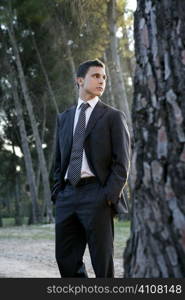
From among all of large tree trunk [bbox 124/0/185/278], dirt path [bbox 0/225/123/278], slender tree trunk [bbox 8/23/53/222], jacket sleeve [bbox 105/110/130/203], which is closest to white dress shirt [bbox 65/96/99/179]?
jacket sleeve [bbox 105/110/130/203]

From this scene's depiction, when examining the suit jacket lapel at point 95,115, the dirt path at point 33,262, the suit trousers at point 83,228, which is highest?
the suit jacket lapel at point 95,115

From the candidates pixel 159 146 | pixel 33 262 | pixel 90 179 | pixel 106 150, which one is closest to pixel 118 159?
pixel 106 150

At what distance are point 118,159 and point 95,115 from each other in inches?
15.5

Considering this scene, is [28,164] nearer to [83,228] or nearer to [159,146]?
[83,228]

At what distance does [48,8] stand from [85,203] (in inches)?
702

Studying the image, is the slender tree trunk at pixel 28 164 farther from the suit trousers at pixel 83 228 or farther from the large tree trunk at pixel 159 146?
the large tree trunk at pixel 159 146

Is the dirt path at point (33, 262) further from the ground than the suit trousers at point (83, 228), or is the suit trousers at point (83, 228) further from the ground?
the suit trousers at point (83, 228)

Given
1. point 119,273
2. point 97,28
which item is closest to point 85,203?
point 119,273

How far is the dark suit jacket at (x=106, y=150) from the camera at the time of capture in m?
4.13

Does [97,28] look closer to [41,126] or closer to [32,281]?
[41,126]

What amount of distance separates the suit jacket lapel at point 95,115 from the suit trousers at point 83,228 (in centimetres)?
43

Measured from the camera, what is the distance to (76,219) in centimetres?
422

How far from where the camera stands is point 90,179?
4.14 m

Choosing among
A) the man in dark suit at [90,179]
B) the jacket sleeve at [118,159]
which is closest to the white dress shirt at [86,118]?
the man in dark suit at [90,179]
